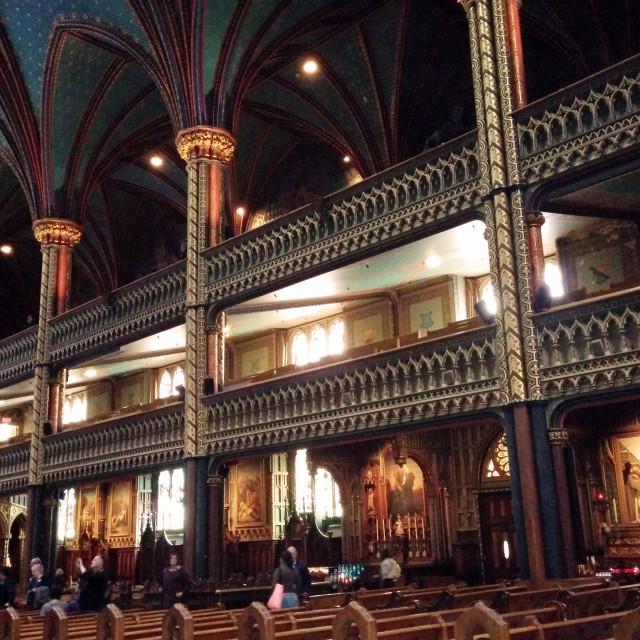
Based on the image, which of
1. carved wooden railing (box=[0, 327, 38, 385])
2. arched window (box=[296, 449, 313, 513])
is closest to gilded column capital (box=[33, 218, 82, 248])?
carved wooden railing (box=[0, 327, 38, 385])

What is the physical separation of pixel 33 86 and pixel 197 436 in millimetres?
12182

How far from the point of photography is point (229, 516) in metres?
26.1

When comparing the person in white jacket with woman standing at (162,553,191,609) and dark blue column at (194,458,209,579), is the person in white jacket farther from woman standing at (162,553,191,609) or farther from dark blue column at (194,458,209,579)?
dark blue column at (194,458,209,579)

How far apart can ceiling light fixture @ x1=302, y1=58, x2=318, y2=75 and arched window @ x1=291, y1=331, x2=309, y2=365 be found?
8.39 m

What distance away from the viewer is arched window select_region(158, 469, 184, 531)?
29.0 metres

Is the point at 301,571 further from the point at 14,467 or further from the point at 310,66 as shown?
the point at 14,467

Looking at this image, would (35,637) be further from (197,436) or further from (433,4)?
(433,4)

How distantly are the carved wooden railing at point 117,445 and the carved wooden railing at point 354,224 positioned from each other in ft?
11.0

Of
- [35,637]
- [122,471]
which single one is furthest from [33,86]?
[35,637]

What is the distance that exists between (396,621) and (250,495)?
19.6m

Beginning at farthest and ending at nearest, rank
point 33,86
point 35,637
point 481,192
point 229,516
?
1. point 229,516
2. point 33,86
3. point 481,192
4. point 35,637

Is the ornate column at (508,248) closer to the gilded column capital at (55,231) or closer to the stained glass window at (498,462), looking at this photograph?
the stained glass window at (498,462)

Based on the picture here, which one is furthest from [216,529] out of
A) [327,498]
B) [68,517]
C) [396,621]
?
[68,517]

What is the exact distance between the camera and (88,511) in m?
31.4
